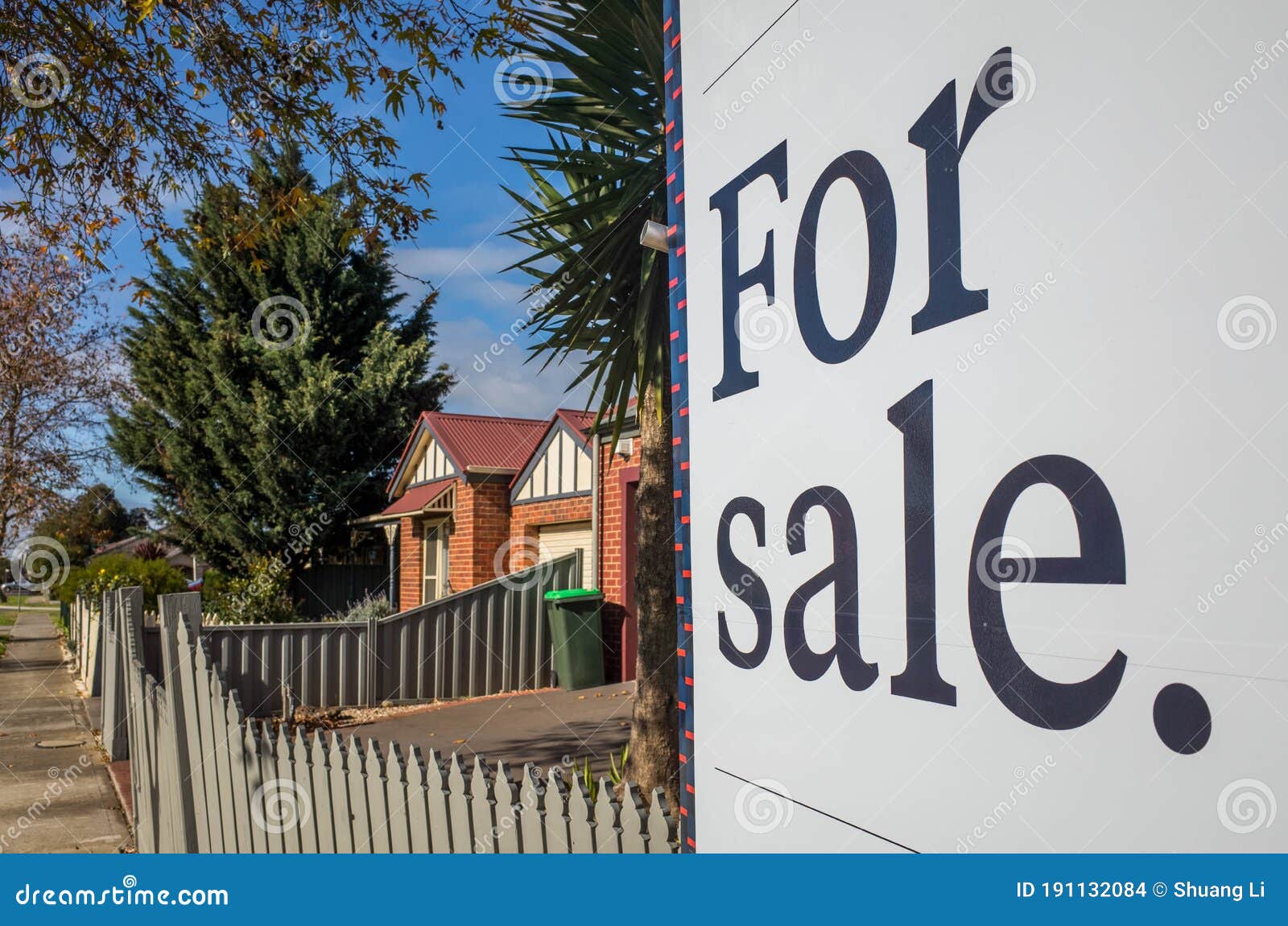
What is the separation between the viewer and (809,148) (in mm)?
2010

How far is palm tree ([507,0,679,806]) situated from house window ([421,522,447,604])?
13174mm

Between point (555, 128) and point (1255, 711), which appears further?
point (555, 128)

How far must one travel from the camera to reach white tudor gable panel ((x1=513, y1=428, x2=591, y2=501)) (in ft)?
44.3

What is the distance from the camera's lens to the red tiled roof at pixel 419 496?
58.8 ft

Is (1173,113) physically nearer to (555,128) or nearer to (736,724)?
(736,724)

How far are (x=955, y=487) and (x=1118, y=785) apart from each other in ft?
1.67

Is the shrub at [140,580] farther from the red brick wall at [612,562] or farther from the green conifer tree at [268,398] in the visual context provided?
the red brick wall at [612,562]

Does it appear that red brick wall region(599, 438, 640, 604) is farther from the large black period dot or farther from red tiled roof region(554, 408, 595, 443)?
the large black period dot

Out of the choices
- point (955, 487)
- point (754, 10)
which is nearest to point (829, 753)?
point (955, 487)

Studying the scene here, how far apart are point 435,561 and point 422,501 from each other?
1.28m

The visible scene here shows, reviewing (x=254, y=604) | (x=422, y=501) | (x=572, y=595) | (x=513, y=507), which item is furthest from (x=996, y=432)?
(x=422, y=501)

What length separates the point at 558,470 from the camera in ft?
46.8

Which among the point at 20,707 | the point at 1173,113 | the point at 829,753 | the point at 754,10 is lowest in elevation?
the point at 20,707

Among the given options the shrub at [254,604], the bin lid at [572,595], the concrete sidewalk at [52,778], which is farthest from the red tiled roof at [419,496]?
the concrete sidewalk at [52,778]
